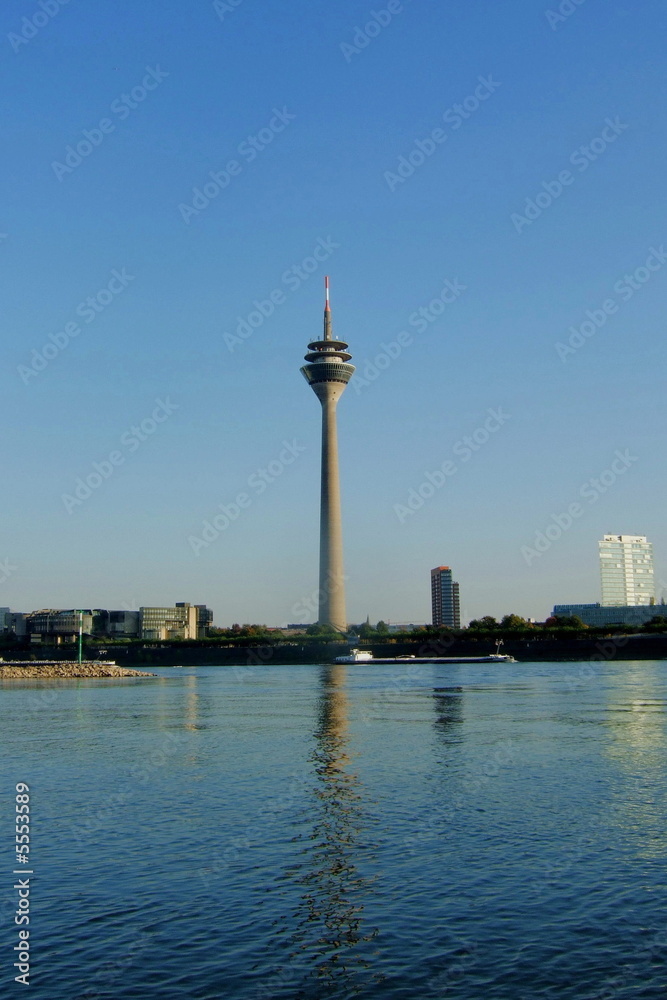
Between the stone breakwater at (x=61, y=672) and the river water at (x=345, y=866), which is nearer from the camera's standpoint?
the river water at (x=345, y=866)

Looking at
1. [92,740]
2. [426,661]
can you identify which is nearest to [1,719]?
[92,740]

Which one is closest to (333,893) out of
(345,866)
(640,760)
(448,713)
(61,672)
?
(345,866)

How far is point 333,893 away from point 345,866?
91.4 inches

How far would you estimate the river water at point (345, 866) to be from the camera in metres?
17.0

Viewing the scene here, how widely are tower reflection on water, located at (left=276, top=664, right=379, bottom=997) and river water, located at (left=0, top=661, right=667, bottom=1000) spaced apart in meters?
0.07

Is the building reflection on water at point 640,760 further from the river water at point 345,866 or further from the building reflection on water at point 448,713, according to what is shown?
the building reflection on water at point 448,713

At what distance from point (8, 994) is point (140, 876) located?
7705 mm

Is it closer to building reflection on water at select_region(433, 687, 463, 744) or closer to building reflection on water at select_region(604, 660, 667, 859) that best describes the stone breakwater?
building reflection on water at select_region(433, 687, 463, 744)

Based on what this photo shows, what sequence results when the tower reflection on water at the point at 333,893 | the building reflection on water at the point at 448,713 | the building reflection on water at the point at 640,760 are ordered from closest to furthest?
the tower reflection on water at the point at 333,893, the building reflection on water at the point at 640,760, the building reflection on water at the point at 448,713

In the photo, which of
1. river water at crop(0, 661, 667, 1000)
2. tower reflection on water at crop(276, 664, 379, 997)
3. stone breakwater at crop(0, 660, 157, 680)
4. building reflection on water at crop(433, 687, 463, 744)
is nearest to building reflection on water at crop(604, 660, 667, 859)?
river water at crop(0, 661, 667, 1000)

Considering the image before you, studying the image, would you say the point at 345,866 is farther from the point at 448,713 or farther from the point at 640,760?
the point at 448,713

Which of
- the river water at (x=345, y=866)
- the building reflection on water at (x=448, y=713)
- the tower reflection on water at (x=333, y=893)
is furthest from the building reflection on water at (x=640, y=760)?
the building reflection on water at (x=448, y=713)

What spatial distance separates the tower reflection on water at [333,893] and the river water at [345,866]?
74 millimetres

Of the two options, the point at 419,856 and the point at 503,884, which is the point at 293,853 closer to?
the point at 419,856
